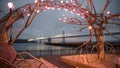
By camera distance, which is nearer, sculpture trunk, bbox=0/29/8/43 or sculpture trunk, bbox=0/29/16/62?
sculpture trunk, bbox=0/29/16/62

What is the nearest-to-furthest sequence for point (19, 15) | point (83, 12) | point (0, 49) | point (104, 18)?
point (0, 49) < point (19, 15) < point (104, 18) < point (83, 12)

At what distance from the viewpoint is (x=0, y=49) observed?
160 inches

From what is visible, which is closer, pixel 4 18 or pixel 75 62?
pixel 4 18

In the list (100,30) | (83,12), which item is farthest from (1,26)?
(100,30)

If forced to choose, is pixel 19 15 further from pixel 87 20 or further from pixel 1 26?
pixel 87 20

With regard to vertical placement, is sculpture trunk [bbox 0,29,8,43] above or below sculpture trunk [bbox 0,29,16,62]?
above

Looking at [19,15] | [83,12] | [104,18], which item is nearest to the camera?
[19,15]

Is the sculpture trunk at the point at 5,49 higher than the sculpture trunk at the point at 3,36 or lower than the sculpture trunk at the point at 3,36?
lower

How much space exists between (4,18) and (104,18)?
→ 6.67m

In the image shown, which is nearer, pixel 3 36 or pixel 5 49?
pixel 5 49

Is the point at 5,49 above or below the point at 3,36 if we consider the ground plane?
below

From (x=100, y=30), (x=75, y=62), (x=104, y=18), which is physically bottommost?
(x=75, y=62)

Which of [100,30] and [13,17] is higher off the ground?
[13,17]

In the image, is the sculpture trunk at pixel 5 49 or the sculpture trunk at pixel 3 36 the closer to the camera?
the sculpture trunk at pixel 5 49
